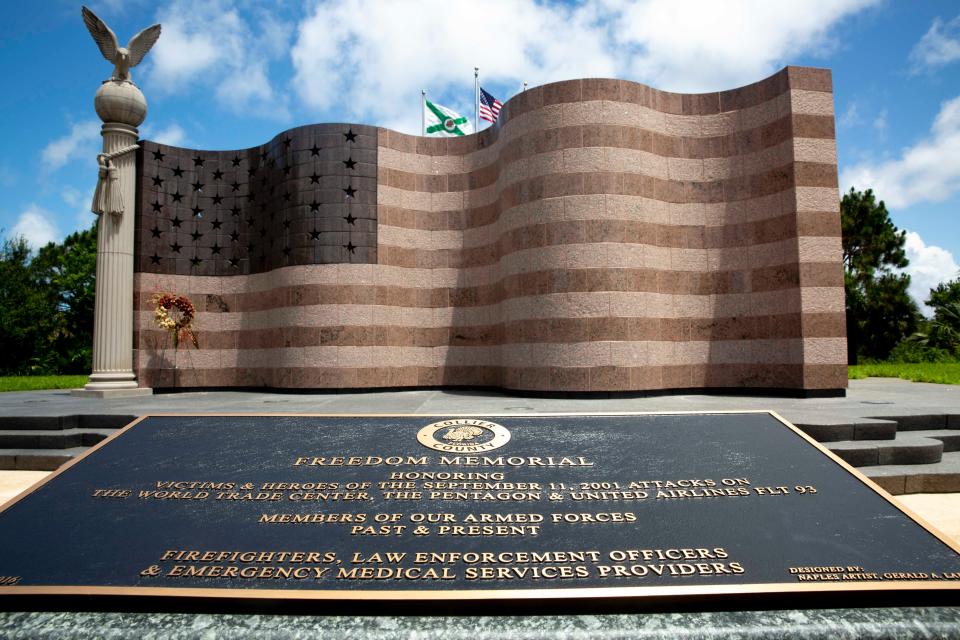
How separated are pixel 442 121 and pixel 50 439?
1812 cm

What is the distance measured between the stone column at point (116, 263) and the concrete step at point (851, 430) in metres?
17.1

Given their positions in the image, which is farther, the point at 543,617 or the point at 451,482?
the point at 451,482

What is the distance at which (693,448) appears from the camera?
602 centimetres

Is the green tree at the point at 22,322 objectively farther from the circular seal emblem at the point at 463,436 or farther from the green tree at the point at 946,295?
the green tree at the point at 946,295

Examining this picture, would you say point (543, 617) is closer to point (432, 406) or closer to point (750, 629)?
point (750, 629)

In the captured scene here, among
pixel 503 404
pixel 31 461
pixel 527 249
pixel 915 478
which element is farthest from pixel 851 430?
pixel 31 461

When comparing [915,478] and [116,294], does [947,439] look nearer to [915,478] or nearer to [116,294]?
[915,478]

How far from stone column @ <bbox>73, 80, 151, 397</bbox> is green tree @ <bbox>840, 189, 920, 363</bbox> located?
130 ft

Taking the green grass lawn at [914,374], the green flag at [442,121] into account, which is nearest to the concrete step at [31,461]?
the green flag at [442,121]

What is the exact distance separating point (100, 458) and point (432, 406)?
6.90 metres

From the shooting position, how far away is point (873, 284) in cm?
4112

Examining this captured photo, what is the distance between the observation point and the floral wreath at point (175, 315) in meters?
17.3

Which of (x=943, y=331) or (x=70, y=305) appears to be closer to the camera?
(x=943, y=331)

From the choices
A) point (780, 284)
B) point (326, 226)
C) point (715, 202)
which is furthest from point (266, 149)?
point (780, 284)
